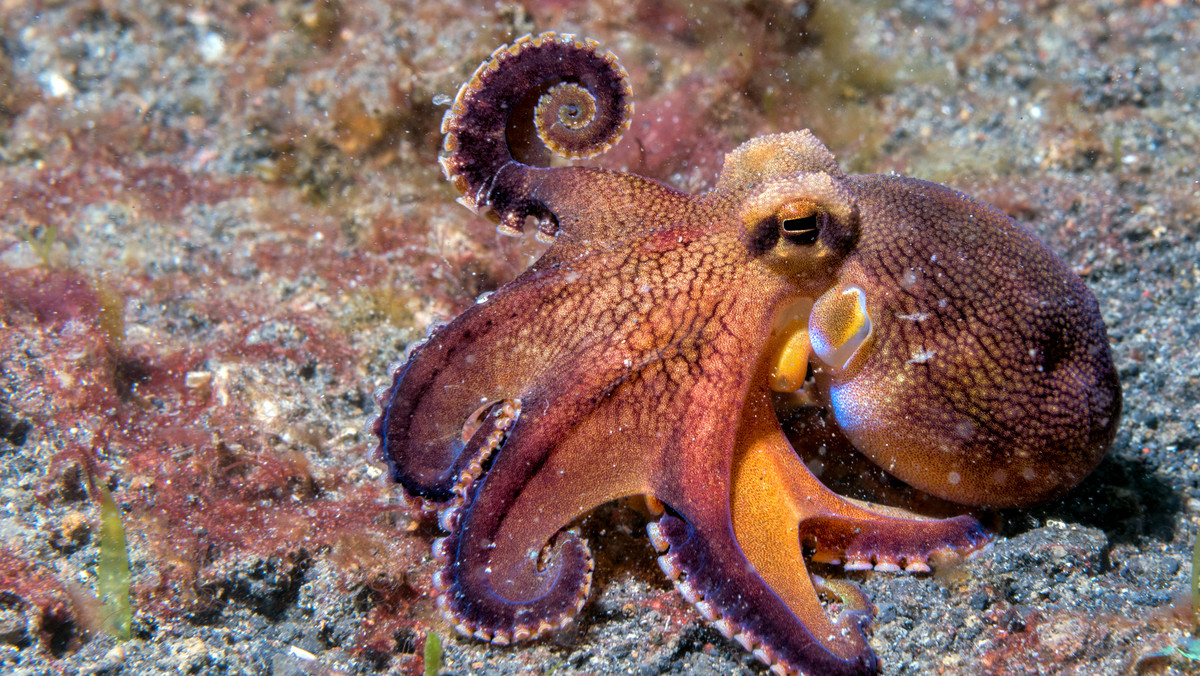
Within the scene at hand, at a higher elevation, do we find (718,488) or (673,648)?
(718,488)

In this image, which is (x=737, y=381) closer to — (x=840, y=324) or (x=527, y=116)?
(x=840, y=324)

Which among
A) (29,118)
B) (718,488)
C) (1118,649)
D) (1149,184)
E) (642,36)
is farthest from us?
(29,118)

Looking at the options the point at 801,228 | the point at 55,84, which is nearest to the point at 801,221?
Answer: the point at 801,228

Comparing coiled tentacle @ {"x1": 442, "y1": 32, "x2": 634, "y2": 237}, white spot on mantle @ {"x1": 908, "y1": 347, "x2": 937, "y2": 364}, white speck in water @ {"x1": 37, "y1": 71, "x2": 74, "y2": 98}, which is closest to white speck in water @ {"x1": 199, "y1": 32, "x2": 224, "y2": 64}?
white speck in water @ {"x1": 37, "y1": 71, "x2": 74, "y2": 98}

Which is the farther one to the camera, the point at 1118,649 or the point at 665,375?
the point at 665,375

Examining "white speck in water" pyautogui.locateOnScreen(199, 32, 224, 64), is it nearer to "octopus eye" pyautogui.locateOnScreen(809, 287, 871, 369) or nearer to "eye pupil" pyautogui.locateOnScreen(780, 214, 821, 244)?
"eye pupil" pyautogui.locateOnScreen(780, 214, 821, 244)

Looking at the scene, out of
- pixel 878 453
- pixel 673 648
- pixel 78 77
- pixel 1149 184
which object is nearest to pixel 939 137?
pixel 1149 184

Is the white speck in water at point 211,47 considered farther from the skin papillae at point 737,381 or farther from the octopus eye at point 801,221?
the octopus eye at point 801,221

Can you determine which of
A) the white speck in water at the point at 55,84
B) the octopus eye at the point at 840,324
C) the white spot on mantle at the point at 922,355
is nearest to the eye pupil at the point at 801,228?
the octopus eye at the point at 840,324

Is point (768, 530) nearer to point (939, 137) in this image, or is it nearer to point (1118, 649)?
point (1118, 649)
